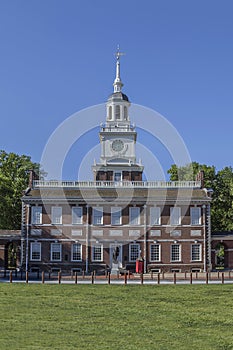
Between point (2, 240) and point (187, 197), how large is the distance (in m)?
17.1

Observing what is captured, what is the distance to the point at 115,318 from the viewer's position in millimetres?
17547

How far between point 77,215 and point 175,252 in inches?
365

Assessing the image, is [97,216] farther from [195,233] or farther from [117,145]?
[117,145]

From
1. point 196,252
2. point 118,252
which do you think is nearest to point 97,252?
point 118,252

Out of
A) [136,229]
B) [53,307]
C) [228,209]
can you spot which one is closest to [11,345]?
[53,307]

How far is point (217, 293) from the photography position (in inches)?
977

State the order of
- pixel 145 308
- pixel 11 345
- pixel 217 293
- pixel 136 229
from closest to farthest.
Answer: pixel 11 345 → pixel 145 308 → pixel 217 293 → pixel 136 229

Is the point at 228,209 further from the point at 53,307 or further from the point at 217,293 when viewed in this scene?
the point at 53,307

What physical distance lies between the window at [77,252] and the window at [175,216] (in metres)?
8.44

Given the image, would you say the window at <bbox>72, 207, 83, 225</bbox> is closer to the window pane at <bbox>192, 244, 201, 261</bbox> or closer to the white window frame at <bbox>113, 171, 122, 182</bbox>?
the white window frame at <bbox>113, 171, 122, 182</bbox>

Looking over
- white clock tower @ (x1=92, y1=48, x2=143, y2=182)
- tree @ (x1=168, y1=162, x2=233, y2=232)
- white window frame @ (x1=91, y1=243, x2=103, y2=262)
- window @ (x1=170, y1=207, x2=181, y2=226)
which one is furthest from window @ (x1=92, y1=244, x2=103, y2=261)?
tree @ (x1=168, y1=162, x2=233, y2=232)

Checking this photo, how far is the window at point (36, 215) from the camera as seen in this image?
45750 mm

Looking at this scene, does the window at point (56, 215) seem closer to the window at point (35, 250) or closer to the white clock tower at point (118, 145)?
the window at point (35, 250)

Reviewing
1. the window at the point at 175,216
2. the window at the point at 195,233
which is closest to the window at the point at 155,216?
the window at the point at 175,216
